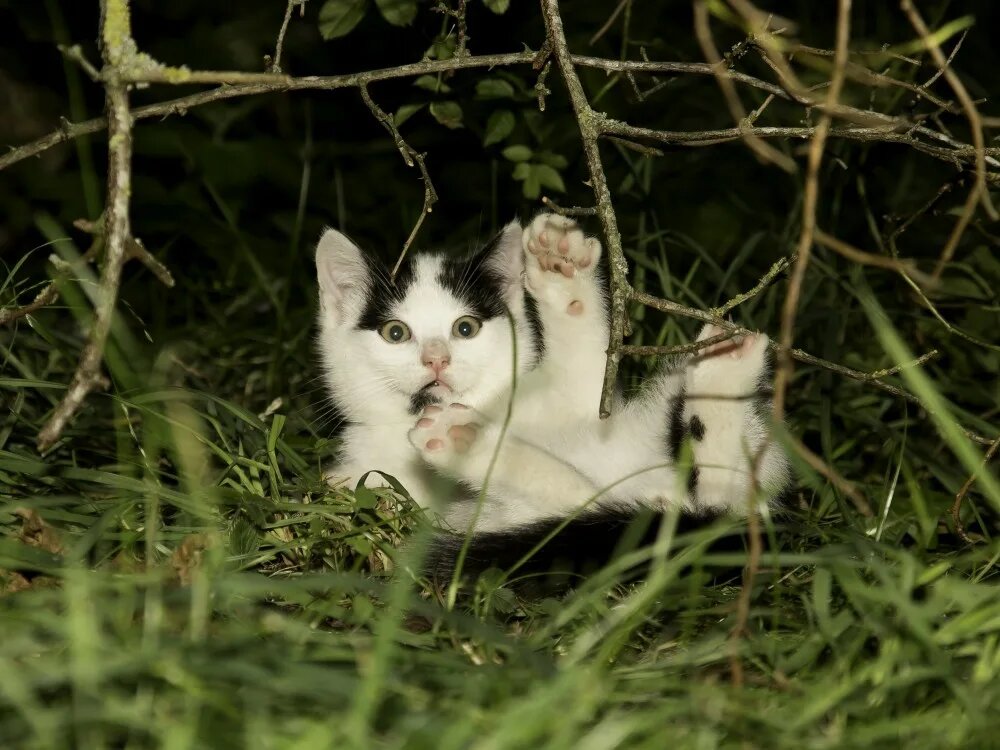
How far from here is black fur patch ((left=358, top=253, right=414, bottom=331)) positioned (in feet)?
8.61

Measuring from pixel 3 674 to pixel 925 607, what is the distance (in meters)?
1.23

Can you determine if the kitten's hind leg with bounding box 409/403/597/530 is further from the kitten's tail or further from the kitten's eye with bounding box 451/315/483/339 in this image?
the kitten's eye with bounding box 451/315/483/339

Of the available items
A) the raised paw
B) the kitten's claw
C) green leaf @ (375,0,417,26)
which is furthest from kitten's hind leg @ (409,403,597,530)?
green leaf @ (375,0,417,26)

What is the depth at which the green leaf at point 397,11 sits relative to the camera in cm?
240

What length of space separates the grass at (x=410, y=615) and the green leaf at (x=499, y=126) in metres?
0.67

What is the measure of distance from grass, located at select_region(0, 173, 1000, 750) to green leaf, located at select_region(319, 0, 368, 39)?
81 centimetres

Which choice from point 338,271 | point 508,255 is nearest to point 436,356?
point 508,255

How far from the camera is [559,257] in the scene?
2412 millimetres

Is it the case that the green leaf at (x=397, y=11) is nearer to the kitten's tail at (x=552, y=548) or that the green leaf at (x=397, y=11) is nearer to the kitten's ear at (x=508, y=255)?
the kitten's ear at (x=508, y=255)

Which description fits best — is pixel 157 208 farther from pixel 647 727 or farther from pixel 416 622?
pixel 647 727

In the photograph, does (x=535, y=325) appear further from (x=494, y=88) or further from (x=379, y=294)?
(x=494, y=88)

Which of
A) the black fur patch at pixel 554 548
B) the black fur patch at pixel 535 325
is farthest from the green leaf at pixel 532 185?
the black fur patch at pixel 554 548

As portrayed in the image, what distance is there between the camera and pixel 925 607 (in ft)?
5.08

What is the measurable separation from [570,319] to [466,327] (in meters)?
0.27
